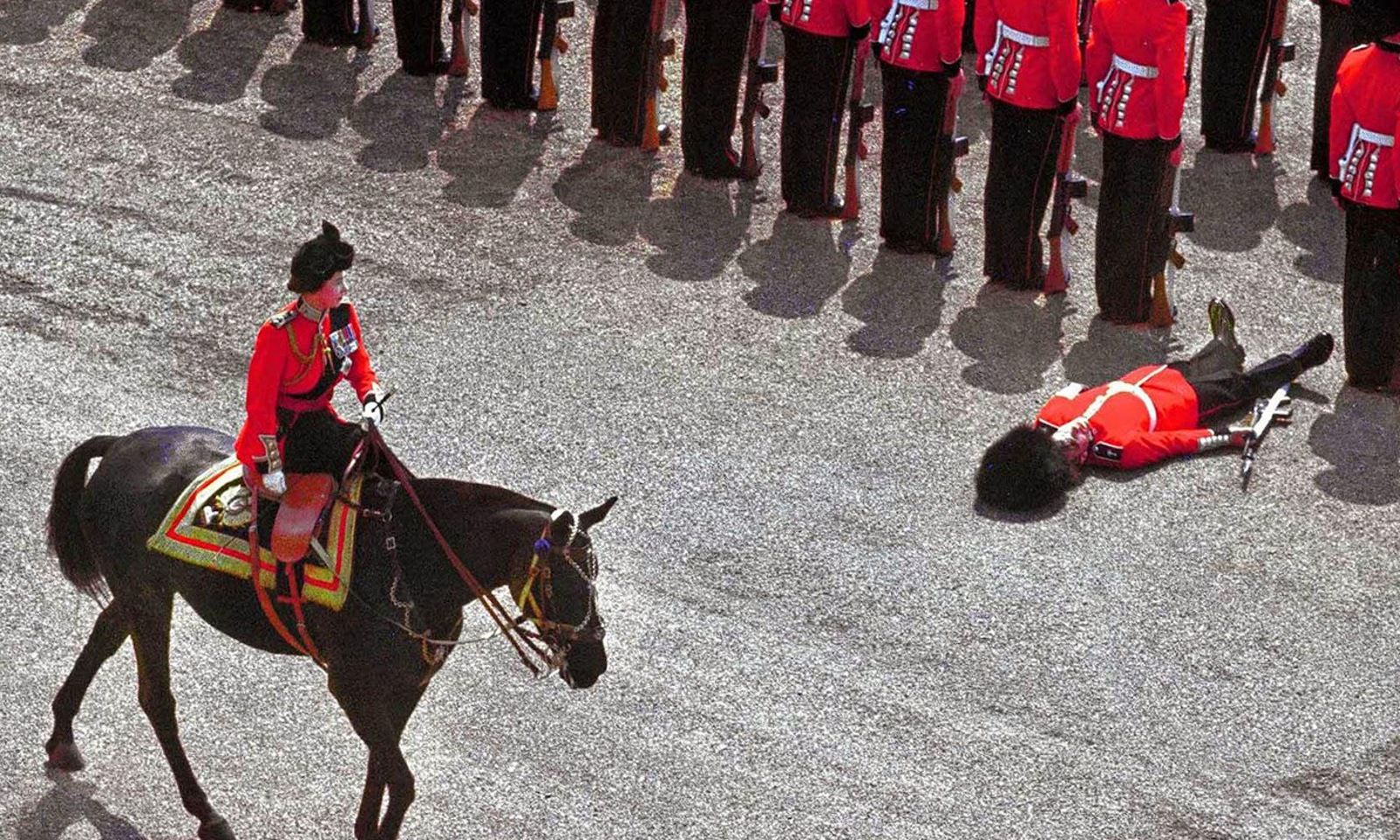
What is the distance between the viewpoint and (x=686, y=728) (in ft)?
26.6

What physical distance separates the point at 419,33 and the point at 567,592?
7.46 m

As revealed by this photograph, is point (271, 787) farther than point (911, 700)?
No

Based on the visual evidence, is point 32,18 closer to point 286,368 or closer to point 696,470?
point 696,470

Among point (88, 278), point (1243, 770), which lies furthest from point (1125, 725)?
point (88, 278)

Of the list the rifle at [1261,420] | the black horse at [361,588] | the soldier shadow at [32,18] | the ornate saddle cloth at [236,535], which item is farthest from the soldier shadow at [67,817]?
the soldier shadow at [32,18]

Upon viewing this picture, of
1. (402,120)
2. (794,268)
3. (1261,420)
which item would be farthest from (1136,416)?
(402,120)

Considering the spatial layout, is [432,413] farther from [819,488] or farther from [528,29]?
[528,29]

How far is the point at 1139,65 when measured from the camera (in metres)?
10.5

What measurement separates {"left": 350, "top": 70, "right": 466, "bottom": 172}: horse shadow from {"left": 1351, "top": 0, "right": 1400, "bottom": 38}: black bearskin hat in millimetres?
5385

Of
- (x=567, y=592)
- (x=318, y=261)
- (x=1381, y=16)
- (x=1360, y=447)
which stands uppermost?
(x=318, y=261)

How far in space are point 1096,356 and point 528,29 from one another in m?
4.16

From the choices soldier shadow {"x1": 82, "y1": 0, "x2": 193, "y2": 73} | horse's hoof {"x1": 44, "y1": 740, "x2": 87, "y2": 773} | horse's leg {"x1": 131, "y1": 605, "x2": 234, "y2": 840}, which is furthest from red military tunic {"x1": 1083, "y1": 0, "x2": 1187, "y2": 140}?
soldier shadow {"x1": 82, "y1": 0, "x2": 193, "y2": 73}

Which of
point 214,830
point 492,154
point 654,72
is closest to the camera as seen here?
point 214,830

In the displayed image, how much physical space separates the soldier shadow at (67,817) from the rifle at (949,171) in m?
5.84
